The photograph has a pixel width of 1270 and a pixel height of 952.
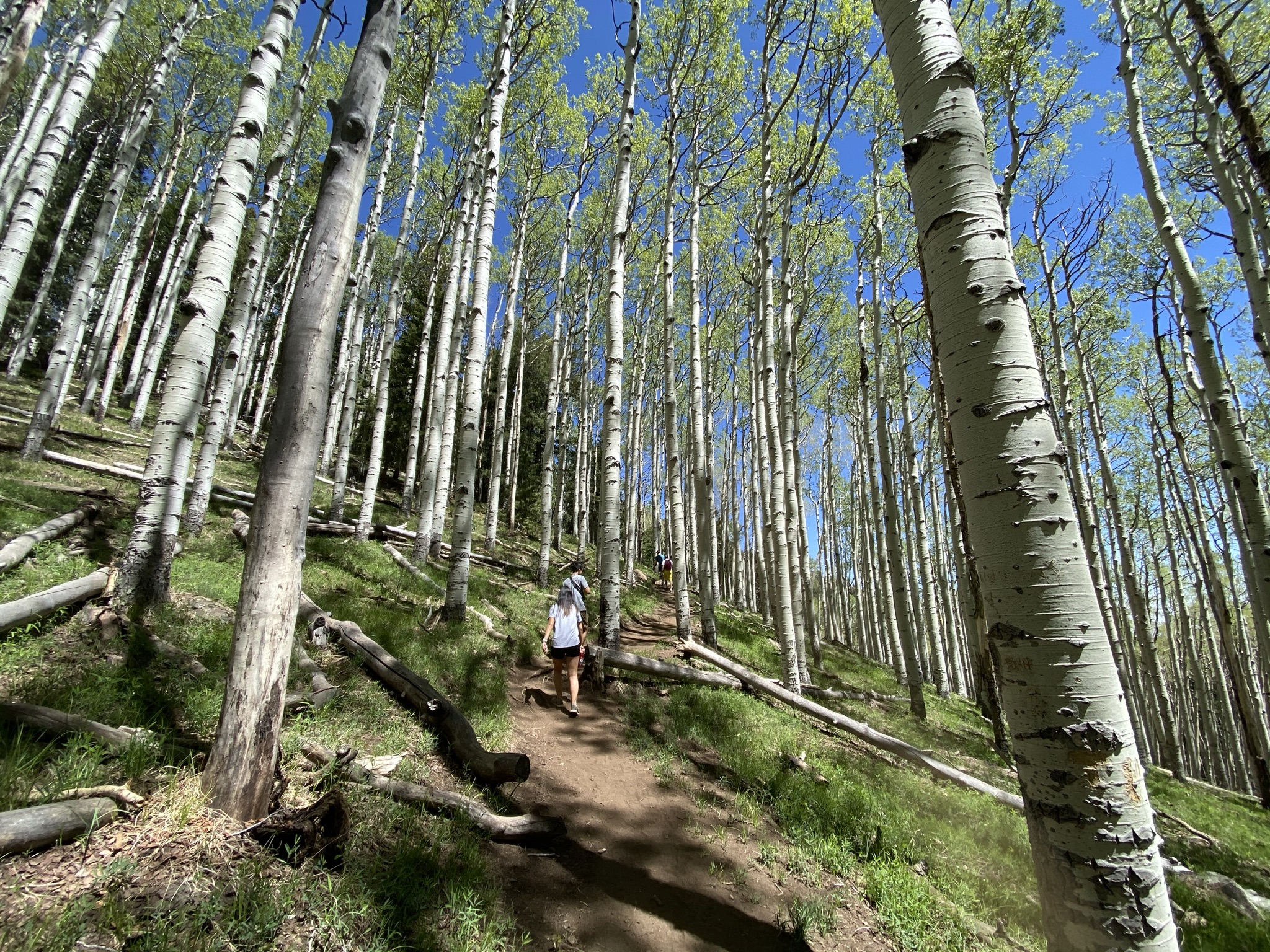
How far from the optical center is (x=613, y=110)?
1438cm

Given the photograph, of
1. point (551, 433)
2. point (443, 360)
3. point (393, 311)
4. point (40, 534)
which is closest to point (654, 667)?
point (40, 534)

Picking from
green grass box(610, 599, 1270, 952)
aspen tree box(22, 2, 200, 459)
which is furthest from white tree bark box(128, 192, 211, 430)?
green grass box(610, 599, 1270, 952)

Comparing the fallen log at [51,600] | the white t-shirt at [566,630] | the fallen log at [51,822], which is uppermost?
the fallen log at [51,600]

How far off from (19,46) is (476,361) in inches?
216

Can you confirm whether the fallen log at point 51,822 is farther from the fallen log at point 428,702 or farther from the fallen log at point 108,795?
the fallen log at point 428,702

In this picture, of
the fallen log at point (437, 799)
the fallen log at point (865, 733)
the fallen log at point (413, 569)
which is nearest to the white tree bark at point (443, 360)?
the fallen log at point (413, 569)

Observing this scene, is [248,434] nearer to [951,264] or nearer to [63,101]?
[63,101]

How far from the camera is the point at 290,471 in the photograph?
2.72 meters

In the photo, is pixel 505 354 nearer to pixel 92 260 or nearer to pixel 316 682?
pixel 92 260

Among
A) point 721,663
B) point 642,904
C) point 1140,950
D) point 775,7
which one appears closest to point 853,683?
point 721,663

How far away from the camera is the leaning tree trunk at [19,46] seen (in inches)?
198

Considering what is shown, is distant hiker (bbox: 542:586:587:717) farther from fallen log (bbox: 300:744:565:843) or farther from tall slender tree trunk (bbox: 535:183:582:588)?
tall slender tree trunk (bbox: 535:183:582:588)

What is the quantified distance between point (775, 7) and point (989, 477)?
1186 centimetres

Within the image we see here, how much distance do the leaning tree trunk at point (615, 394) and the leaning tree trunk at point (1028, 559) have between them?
17.2 feet
